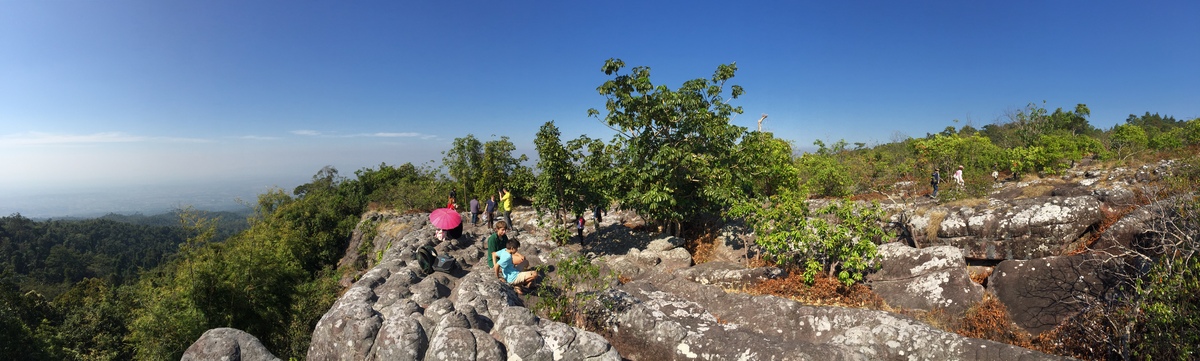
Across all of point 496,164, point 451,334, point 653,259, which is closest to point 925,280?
point 653,259

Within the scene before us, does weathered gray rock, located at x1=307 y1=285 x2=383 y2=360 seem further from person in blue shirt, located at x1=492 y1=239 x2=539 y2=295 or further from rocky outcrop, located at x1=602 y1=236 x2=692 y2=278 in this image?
rocky outcrop, located at x1=602 y1=236 x2=692 y2=278

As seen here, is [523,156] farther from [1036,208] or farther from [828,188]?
[1036,208]

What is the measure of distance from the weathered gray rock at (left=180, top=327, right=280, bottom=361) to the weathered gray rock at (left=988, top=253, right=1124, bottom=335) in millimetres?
11249

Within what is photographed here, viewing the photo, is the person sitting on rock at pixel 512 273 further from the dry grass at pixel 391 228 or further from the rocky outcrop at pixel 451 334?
the dry grass at pixel 391 228

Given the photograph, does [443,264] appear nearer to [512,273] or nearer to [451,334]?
[512,273]

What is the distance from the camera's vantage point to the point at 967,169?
25.1 meters

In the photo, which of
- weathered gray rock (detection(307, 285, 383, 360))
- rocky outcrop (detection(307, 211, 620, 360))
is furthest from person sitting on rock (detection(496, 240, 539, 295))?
weathered gray rock (detection(307, 285, 383, 360))

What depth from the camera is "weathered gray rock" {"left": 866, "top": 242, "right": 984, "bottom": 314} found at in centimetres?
809

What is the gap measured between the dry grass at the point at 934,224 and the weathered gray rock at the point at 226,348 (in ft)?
44.8

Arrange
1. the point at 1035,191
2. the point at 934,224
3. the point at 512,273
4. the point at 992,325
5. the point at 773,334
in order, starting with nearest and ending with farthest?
the point at 773,334
the point at 992,325
the point at 512,273
the point at 934,224
the point at 1035,191

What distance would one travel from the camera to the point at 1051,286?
24.7 feet

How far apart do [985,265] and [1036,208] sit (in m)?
1.63

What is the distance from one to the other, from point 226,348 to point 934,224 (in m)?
14.3

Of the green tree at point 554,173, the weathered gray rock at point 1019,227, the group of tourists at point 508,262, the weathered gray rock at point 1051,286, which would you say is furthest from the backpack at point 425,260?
the weathered gray rock at point 1019,227
